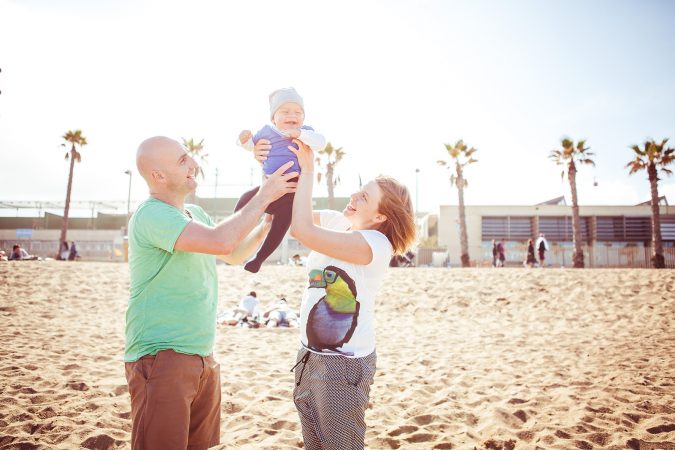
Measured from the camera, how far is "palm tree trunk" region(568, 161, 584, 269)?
2666 centimetres

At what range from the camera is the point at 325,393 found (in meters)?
2.10

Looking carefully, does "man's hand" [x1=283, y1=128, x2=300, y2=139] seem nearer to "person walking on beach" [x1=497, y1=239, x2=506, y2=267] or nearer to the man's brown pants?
the man's brown pants

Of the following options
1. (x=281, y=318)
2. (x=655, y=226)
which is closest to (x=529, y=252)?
(x=655, y=226)

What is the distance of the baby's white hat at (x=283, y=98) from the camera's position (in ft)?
8.93

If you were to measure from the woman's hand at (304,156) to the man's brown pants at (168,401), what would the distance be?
45.6 inches

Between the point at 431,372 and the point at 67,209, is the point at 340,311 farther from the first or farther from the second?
the point at 67,209

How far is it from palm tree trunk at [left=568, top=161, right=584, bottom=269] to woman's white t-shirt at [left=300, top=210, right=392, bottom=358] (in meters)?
28.4

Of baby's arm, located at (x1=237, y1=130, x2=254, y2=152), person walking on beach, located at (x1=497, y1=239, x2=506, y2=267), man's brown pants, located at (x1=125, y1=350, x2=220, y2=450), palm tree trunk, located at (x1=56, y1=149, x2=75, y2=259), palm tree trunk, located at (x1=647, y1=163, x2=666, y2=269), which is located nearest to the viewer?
man's brown pants, located at (x1=125, y1=350, x2=220, y2=450)

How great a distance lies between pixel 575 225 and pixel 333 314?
29.7 meters

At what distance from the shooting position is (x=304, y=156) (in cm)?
228

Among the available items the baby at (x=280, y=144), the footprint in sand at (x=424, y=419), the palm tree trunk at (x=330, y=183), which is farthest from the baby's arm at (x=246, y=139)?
the palm tree trunk at (x=330, y=183)

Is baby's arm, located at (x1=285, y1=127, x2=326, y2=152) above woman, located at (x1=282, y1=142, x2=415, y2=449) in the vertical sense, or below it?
above

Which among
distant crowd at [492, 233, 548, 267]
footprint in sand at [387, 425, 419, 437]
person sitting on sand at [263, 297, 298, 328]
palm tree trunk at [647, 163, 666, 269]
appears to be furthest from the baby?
palm tree trunk at [647, 163, 666, 269]

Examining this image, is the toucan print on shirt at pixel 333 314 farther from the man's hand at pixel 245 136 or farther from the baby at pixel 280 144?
the man's hand at pixel 245 136
